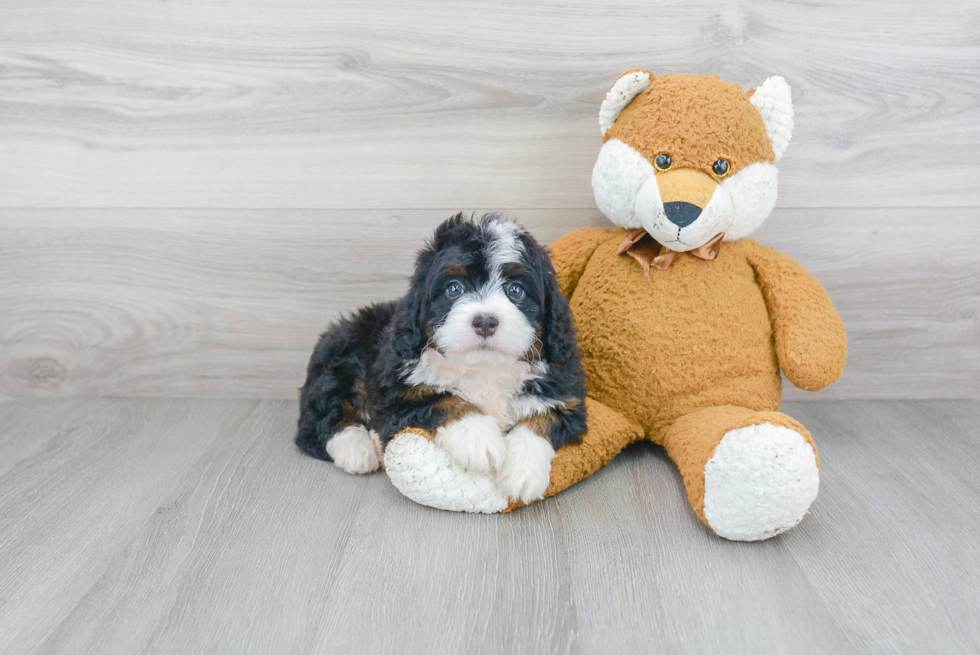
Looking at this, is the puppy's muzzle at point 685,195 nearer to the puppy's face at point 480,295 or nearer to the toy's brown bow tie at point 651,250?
the toy's brown bow tie at point 651,250

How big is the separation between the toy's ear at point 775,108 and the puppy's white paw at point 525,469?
0.92 meters

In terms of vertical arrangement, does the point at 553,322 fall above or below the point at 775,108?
below

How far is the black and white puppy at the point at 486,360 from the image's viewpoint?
143 cm

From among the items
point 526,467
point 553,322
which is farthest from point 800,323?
point 526,467

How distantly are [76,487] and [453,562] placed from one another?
1.00m

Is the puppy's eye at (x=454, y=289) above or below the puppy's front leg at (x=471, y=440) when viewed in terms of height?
above

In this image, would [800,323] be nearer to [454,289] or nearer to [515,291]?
[515,291]

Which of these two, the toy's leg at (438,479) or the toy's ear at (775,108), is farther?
the toy's ear at (775,108)

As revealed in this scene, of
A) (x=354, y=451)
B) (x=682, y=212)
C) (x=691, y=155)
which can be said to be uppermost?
(x=691, y=155)

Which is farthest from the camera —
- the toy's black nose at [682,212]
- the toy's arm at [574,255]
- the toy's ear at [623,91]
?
the toy's arm at [574,255]

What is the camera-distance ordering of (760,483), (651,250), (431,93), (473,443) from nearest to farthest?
1. (760,483)
2. (473,443)
3. (651,250)
4. (431,93)

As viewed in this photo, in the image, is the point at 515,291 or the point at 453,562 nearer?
the point at 453,562

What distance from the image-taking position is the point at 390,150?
2098 millimetres

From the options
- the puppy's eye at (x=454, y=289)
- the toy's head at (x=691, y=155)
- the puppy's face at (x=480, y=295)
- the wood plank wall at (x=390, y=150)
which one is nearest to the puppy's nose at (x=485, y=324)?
the puppy's face at (x=480, y=295)
